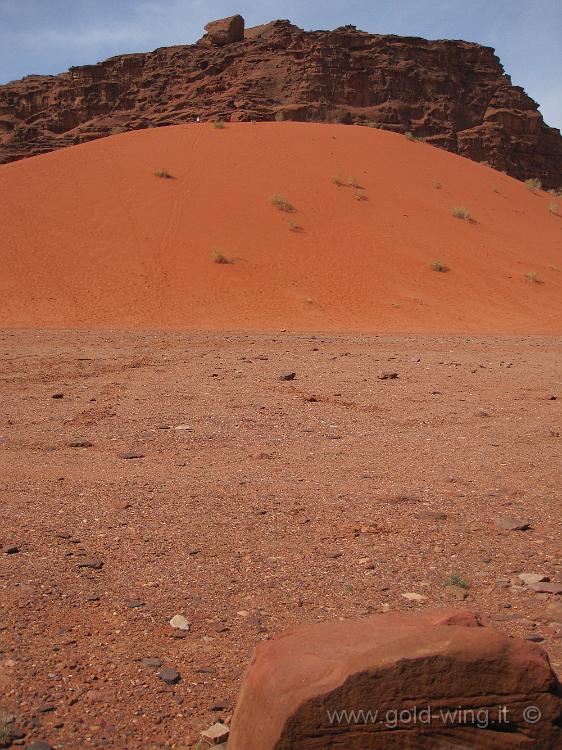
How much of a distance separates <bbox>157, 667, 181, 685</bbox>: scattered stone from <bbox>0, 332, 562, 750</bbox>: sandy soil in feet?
0.07

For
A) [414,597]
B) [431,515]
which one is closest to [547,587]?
[414,597]

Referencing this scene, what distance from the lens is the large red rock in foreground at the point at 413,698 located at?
2.13 metres

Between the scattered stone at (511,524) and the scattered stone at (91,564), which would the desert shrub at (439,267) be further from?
the scattered stone at (91,564)

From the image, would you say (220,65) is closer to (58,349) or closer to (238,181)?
(238,181)

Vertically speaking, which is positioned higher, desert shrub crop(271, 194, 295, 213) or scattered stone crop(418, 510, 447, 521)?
desert shrub crop(271, 194, 295, 213)

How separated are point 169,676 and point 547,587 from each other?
2021 millimetres

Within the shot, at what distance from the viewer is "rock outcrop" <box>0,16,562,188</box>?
5803 cm

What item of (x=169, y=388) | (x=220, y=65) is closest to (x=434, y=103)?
(x=220, y=65)

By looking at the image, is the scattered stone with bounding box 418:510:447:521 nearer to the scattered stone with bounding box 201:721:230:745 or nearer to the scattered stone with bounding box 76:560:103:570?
the scattered stone with bounding box 76:560:103:570

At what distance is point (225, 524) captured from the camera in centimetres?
468

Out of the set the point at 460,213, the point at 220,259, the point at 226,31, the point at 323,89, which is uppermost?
the point at 226,31

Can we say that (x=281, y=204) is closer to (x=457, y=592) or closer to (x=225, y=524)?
(x=225, y=524)

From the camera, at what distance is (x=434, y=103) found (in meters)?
63.6

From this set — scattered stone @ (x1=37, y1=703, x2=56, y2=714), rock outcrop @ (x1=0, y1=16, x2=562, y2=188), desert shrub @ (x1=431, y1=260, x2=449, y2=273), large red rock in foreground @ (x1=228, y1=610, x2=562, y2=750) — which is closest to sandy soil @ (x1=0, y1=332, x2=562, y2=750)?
scattered stone @ (x1=37, y1=703, x2=56, y2=714)
